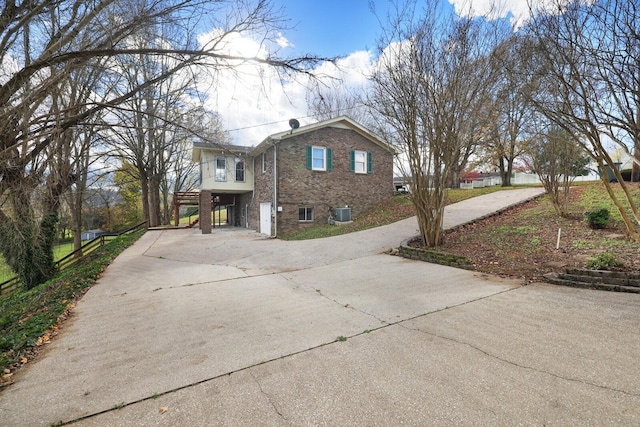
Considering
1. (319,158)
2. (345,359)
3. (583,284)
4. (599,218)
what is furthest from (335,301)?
(319,158)

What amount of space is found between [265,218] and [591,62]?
541 inches

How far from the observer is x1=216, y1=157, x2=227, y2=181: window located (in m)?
17.3

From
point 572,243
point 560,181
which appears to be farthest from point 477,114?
point 560,181

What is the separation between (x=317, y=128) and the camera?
51.6ft

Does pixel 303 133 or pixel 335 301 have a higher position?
pixel 303 133

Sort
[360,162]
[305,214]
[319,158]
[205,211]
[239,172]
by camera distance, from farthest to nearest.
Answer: [239,172]
[205,211]
[360,162]
[319,158]
[305,214]

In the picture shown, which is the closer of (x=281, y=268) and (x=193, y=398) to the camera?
(x=193, y=398)

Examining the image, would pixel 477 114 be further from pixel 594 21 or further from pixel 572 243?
pixel 572 243

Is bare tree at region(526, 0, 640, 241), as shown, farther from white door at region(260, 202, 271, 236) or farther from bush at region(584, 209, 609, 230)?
white door at region(260, 202, 271, 236)

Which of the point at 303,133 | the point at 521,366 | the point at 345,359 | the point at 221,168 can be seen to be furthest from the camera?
the point at 221,168

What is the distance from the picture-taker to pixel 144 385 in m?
2.47

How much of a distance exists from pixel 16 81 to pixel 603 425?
21.6ft

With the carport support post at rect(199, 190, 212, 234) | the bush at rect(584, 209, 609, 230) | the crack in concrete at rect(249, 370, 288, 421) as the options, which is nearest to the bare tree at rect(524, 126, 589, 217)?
the bush at rect(584, 209, 609, 230)

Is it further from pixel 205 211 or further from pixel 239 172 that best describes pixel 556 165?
pixel 205 211
